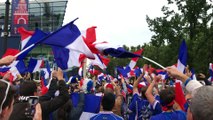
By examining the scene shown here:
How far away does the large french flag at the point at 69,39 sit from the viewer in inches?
251

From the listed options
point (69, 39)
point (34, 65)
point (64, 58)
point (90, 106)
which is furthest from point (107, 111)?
point (34, 65)

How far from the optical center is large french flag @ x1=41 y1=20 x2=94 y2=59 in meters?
6.37

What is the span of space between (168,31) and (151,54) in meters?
31.6

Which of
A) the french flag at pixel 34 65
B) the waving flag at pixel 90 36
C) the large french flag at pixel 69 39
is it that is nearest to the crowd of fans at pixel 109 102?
the large french flag at pixel 69 39

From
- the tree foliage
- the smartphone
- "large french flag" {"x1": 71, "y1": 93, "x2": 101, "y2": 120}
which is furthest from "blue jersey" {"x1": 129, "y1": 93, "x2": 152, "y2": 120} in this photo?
the tree foliage

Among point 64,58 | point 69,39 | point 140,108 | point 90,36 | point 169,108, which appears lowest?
point 140,108

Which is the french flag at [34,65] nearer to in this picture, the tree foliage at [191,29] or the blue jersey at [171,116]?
the blue jersey at [171,116]

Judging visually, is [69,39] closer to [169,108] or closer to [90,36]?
[90,36]

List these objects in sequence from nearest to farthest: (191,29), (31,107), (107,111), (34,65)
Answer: (31,107) → (107,111) → (34,65) → (191,29)

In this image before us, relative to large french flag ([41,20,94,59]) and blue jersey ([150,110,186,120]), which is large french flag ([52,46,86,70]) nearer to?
large french flag ([41,20,94,59])

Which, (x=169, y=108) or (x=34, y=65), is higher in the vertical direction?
(x=34, y=65)

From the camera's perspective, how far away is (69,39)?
6.61m

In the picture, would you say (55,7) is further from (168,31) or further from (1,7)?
(168,31)

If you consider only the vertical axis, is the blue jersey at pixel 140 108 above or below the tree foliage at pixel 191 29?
below
